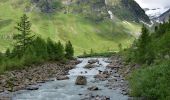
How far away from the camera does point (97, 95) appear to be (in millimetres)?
67312

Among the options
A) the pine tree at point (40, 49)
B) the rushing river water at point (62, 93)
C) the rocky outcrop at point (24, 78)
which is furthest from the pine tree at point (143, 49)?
the pine tree at point (40, 49)

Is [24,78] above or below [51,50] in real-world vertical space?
below

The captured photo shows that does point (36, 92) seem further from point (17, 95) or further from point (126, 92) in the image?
point (126, 92)

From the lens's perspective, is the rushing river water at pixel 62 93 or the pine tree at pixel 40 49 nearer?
the rushing river water at pixel 62 93

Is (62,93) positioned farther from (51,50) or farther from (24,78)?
(51,50)

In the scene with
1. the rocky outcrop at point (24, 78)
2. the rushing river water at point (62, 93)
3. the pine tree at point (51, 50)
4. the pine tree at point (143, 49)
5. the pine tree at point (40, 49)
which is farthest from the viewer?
the pine tree at point (51, 50)

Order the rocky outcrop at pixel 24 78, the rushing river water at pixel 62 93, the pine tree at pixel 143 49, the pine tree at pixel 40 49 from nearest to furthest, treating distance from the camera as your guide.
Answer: the rushing river water at pixel 62 93 → the rocky outcrop at pixel 24 78 → the pine tree at pixel 143 49 → the pine tree at pixel 40 49

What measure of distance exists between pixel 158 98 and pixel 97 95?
58.6 ft

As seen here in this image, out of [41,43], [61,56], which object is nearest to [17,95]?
[41,43]

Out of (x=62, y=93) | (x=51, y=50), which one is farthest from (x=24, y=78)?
(x=51, y=50)

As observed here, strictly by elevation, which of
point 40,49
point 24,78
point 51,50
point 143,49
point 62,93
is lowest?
point 62,93

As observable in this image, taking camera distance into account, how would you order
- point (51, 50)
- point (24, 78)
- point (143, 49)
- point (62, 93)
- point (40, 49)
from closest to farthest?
point (62, 93) < point (24, 78) < point (143, 49) < point (40, 49) < point (51, 50)

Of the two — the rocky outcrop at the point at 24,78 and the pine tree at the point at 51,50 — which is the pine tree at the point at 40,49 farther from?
the rocky outcrop at the point at 24,78

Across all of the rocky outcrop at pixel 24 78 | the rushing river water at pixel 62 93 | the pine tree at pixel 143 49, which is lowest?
the rushing river water at pixel 62 93
